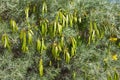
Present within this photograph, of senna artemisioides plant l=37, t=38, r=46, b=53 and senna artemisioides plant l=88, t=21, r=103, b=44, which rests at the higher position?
senna artemisioides plant l=88, t=21, r=103, b=44

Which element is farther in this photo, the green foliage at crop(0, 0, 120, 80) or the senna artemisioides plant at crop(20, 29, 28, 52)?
the green foliage at crop(0, 0, 120, 80)

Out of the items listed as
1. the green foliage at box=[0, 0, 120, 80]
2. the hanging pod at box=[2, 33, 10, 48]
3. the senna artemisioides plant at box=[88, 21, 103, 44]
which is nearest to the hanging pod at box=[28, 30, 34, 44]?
the green foliage at box=[0, 0, 120, 80]

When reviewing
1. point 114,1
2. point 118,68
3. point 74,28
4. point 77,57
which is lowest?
point 118,68

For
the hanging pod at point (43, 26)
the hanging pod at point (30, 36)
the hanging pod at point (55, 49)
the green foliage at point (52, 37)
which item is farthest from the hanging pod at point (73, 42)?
the hanging pod at point (30, 36)

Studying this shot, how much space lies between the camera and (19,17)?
3713 millimetres

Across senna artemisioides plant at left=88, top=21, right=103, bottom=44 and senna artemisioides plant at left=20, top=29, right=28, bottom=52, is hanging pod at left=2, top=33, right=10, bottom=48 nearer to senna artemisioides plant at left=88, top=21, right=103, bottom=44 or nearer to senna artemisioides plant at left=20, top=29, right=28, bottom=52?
senna artemisioides plant at left=20, top=29, right=28, bottom=52

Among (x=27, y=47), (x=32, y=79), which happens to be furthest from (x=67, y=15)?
(x=32, y=79)

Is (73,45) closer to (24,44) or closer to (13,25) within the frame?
(24,44)

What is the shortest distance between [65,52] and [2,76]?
0.71m

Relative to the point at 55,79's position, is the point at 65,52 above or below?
above

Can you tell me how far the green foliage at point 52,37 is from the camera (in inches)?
142

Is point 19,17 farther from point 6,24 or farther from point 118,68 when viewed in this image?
point 118,68

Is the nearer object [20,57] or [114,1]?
[20,57]

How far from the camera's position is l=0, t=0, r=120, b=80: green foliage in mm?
3602
